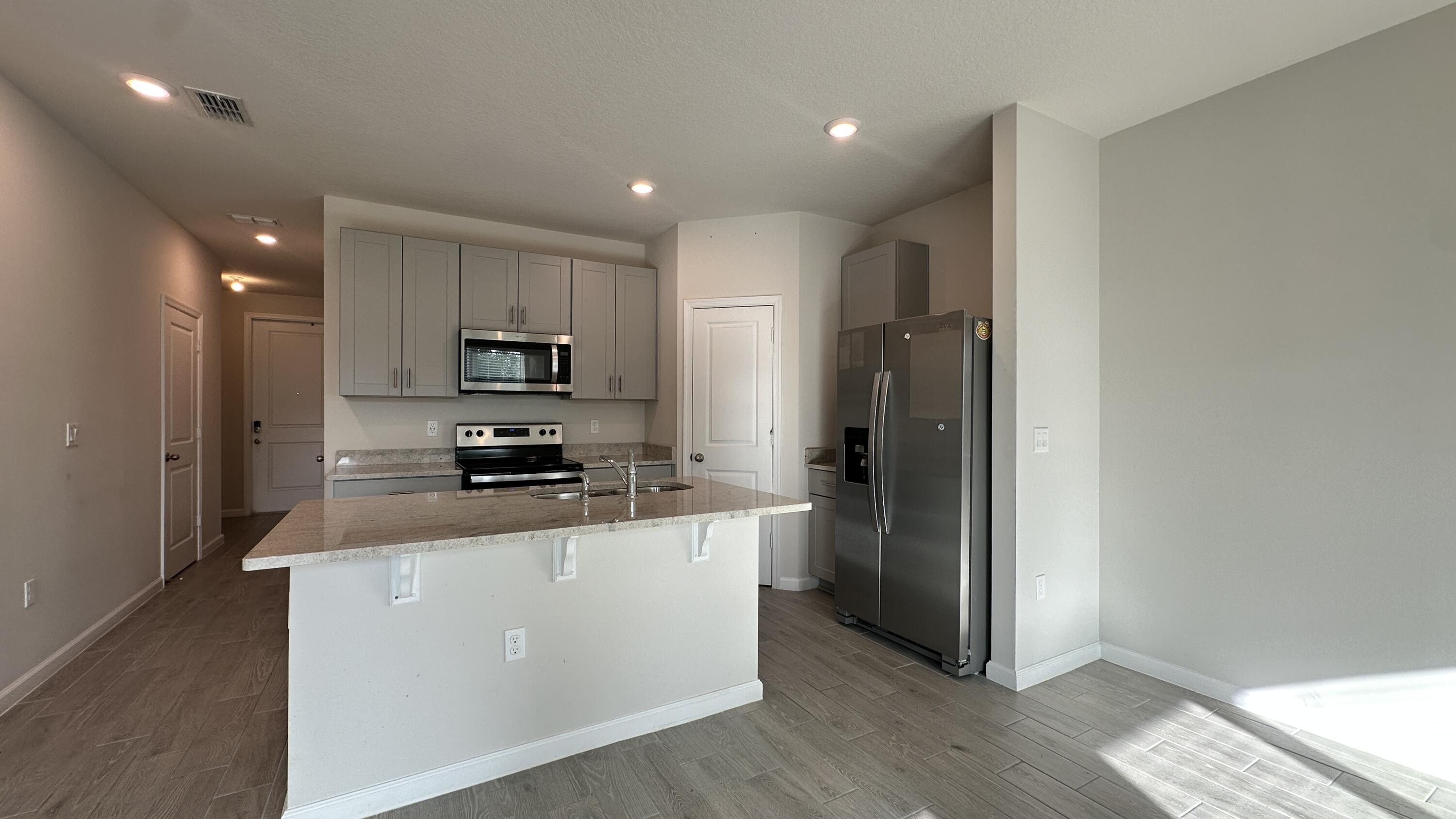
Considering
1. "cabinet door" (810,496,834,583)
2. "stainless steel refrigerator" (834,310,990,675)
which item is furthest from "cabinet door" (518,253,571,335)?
"cabinet door" (810,496,834,583)

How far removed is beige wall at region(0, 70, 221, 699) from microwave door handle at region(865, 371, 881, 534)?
3.86 metres

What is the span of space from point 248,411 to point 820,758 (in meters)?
7.40

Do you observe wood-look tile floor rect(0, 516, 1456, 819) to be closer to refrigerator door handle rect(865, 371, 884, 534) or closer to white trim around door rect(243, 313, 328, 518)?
refrigerator door handle rect(865, 371, 884, 534)

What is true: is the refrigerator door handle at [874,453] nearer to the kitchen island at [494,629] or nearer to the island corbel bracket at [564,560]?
the kitchen island at [494,629]

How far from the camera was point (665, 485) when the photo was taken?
2.97 metres

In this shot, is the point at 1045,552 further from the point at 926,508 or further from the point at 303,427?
the point at 303,427

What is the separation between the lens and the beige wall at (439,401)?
155 inches

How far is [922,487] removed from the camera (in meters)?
3.06

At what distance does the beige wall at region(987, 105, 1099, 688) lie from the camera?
9.15 ft

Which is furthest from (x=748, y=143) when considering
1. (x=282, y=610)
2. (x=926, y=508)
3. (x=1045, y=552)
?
(x=282, y=610)

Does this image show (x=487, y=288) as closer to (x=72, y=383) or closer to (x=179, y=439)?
(x=72, y=383)

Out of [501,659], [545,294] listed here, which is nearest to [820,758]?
[501,659]

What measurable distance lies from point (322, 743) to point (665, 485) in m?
1.59

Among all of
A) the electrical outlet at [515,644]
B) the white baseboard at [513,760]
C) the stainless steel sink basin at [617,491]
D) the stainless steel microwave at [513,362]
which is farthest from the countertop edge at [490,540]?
the stainless steel microwave at [513,362]
